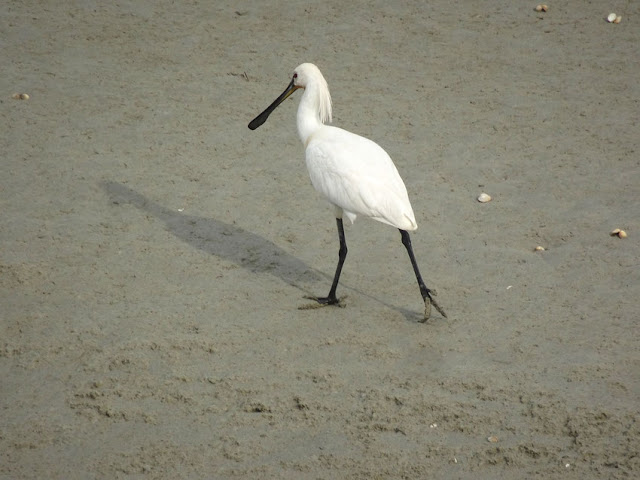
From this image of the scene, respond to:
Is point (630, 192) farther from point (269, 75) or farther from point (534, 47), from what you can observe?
point (269, 75)

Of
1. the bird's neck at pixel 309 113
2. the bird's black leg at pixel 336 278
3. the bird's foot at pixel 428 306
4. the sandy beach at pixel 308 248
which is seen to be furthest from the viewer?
the bird's neck at pixel 309 113

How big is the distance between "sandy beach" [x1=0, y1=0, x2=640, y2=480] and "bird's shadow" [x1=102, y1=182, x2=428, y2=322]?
0.07ft

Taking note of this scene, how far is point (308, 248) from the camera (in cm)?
605

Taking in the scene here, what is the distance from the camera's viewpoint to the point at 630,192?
→ 6.51m

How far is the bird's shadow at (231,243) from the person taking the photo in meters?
5.82

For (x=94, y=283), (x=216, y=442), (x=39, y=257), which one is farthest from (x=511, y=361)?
(x=39, y=257)

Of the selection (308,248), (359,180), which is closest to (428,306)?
(359,180)

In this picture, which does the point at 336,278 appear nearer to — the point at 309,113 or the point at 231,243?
the point at 231,243

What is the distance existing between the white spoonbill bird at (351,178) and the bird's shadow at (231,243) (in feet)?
1.23

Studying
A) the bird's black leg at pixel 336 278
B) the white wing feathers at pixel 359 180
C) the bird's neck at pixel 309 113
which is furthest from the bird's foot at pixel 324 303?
the bird's neck at pixel 309 113

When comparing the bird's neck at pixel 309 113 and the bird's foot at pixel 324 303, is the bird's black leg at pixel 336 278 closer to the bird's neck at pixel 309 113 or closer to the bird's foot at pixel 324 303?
the bird's foot at pixel 324 303

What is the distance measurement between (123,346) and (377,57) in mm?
4669

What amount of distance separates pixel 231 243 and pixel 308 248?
0.56m

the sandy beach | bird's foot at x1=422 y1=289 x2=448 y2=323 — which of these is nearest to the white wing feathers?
bird's foot at x1=422 y1=289 x2=448 y2=323
